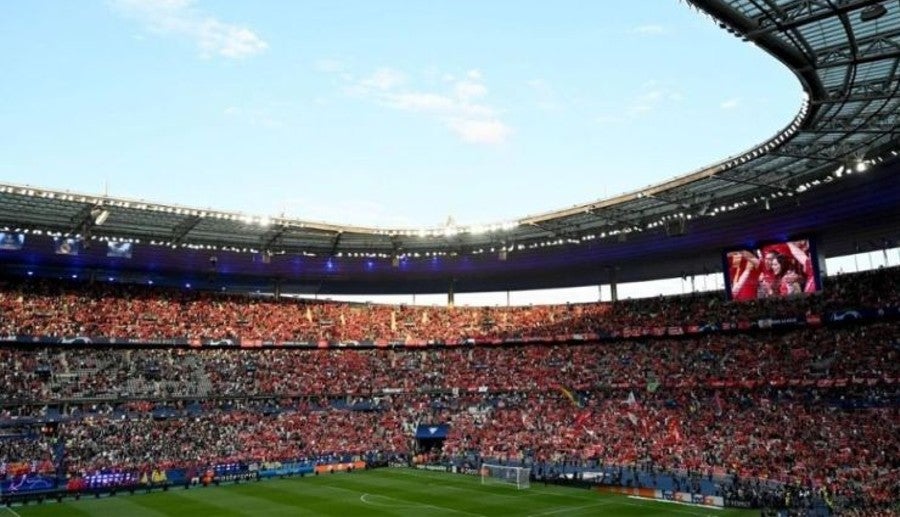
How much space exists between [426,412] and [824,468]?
3330 cm

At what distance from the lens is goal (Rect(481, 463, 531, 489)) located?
1766 inches

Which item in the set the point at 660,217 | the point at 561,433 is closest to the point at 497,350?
the point at 561,433

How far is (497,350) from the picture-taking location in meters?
69.9

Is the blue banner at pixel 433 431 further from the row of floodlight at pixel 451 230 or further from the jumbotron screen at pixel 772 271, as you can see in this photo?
the jumbotron screen at pixel 772 271

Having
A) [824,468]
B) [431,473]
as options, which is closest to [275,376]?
[431,473]

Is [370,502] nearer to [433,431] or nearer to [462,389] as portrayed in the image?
[433,431]

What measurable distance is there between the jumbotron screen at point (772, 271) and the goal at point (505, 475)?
22868 millimetres

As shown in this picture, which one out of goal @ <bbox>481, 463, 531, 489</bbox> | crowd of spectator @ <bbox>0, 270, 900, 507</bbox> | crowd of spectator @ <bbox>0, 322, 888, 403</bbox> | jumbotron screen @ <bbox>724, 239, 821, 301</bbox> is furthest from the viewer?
jumbotron screen @ <bbox>724, 239, 821, 301</bbox>

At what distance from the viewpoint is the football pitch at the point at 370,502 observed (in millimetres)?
36688

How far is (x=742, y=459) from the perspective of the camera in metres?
43.0

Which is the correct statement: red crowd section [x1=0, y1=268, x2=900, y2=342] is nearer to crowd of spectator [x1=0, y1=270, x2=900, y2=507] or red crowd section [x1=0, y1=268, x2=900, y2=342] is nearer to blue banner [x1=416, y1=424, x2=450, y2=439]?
crowd of spectator [x1=0, y1=270, x2=900, y2=507]

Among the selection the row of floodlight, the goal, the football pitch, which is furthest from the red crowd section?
the goal

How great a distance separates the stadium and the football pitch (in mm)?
355

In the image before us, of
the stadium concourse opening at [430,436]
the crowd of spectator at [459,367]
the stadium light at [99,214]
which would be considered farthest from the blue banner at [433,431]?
the stadium light at [99,214]
